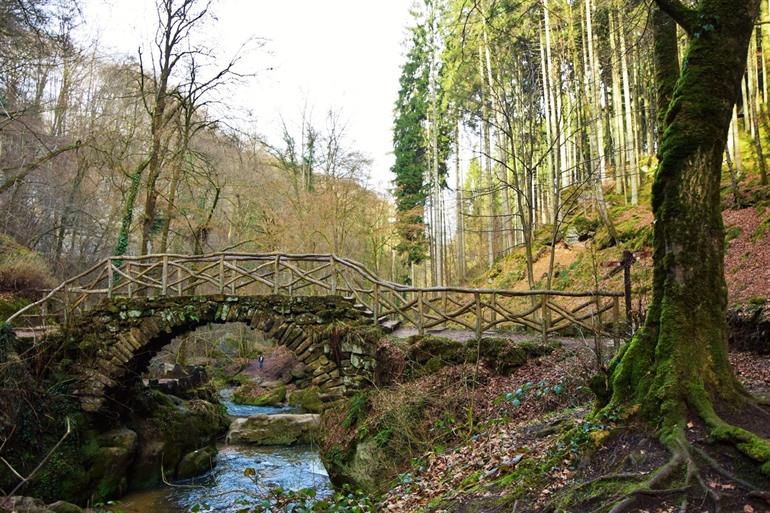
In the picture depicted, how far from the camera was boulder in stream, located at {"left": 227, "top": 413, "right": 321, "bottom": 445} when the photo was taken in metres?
13.7

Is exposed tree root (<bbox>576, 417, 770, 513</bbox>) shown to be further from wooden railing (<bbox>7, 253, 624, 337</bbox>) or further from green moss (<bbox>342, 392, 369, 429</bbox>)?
green moss (<bbox>342, 392, 369, 429</bbox>)

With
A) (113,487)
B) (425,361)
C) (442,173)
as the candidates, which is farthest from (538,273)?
(113,487)

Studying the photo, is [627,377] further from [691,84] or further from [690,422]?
[691,84]

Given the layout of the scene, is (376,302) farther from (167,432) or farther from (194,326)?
(167,432)

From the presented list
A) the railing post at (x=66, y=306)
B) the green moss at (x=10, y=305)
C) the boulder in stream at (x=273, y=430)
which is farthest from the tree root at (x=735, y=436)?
the green moss at (x=10, y=305)

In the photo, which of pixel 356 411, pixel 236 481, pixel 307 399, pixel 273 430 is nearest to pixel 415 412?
pixel 356 411

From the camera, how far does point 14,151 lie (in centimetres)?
1828

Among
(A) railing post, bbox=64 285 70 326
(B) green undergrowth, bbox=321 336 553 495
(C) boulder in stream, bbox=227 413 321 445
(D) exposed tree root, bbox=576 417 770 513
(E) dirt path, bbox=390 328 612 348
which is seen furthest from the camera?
(C) boulder in stream, bbox=227 413 321 445

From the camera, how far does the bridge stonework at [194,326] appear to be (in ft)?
35.3

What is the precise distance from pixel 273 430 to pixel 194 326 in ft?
13.1

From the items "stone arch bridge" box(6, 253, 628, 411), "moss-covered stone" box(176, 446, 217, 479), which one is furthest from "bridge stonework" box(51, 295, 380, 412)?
"moss-covered stone" box(176, 446, 217, 479)

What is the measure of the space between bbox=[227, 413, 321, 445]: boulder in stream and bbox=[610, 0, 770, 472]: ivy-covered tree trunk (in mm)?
11101

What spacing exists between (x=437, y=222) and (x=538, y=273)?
22.3 ft

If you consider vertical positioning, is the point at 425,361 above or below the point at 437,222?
below
